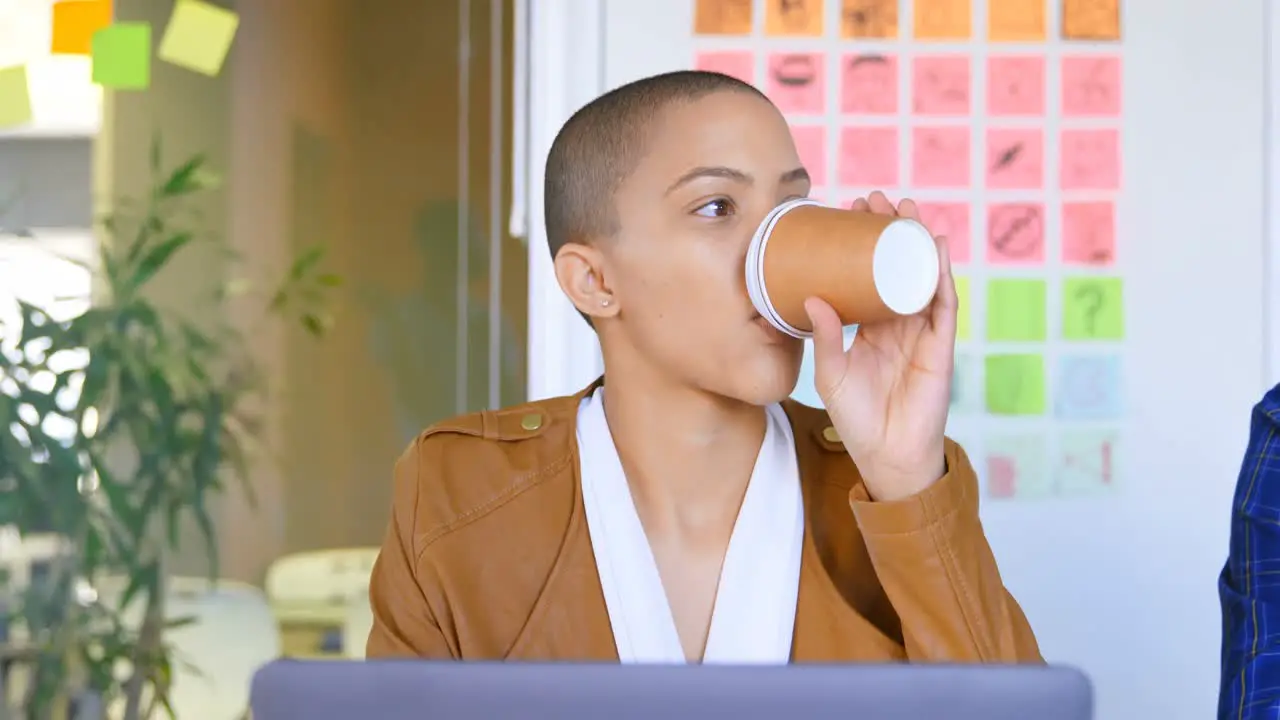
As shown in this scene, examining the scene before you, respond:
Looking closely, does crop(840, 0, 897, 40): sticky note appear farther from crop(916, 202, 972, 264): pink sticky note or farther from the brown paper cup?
the brown paper cup

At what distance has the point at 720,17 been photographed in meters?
2.27

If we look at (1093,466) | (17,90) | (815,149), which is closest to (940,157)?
(815,149)

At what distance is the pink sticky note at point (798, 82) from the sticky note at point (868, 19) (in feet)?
0.24

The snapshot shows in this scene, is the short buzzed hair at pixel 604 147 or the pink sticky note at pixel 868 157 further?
the pink sticky note at pixel 868 157

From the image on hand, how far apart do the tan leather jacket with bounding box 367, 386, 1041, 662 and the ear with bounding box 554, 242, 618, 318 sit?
0.12 m

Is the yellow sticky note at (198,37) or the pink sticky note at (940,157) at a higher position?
the yellow sticky note at (198,37)

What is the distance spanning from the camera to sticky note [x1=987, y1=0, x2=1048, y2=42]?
91.2 inches

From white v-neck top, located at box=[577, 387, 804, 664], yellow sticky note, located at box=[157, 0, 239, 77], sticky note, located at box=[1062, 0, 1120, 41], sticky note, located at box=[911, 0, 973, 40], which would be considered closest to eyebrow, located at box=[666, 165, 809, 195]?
white v-neck top, located at box=[577, 387, 804, 664]

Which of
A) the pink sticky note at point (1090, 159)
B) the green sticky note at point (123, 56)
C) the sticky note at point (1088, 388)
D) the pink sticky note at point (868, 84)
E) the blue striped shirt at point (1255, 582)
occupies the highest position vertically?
the green sticky note at point (123, 56)

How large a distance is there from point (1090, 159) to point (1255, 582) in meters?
1.20

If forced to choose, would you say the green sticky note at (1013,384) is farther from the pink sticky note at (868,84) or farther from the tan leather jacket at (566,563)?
the tan leather jacket at (566,563)

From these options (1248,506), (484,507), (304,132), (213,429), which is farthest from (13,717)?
(1248,506)

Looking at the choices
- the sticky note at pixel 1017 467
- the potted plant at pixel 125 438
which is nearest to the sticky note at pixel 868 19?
the sticky note at pixel 1017 467

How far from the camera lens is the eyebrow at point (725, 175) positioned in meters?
1.18
